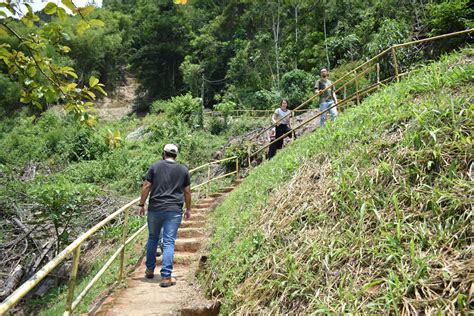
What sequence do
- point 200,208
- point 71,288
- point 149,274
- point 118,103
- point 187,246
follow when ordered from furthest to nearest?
point 118,103
point 200,208
point 187,246
point 149,274
point 71,288

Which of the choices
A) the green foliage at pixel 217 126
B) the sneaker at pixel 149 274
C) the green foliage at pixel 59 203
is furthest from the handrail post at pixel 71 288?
the green foliage at pixel 217 126

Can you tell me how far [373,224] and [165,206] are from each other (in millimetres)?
2541

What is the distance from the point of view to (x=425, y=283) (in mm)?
2312

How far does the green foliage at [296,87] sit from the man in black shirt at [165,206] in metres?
19.5

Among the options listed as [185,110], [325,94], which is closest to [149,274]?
[325,94]

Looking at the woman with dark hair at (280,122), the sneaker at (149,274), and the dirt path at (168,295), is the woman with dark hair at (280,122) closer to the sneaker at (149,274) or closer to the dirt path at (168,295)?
the dirt path at (168,295)

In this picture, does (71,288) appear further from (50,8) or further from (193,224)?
(193,224)

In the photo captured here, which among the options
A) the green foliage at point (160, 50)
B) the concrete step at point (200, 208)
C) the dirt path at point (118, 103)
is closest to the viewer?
the concrete step at point (200, 208)

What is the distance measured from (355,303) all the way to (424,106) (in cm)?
233

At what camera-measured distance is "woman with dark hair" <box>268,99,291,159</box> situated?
9547 mm

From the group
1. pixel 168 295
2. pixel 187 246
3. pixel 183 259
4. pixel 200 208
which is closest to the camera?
pixel 168 295

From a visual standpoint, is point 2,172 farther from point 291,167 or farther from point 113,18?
point 113,18

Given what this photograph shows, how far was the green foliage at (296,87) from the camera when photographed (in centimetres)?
2367

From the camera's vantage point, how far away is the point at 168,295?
431 centimetres
